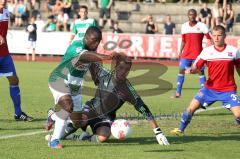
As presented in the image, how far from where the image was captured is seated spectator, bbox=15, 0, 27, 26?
36.8 metres

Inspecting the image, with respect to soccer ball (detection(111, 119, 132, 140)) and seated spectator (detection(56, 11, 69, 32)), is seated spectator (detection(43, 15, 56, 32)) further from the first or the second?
soccer ball (detection(111, 119, 132, 140))

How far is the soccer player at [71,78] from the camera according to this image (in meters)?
10.2

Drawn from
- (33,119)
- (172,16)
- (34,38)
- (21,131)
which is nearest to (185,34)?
(33,119)

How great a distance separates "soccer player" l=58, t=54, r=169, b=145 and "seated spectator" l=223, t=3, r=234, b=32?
74.4 feet

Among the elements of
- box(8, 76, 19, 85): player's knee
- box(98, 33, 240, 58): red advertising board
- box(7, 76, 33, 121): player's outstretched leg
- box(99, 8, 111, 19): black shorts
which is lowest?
box(98, 33, 240, 58): red advertising board

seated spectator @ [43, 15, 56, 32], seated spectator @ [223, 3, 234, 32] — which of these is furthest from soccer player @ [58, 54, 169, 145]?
seated spectator @ [43, 15, 56, 32]

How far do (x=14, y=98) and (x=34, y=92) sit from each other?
5406mm

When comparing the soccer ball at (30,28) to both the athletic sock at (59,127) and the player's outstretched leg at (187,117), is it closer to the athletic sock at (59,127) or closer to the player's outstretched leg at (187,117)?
the player's outstretched leg at (187,117)

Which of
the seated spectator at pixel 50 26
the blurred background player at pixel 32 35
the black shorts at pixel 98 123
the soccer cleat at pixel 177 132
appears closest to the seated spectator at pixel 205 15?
the seated spectator at pixel 50 26

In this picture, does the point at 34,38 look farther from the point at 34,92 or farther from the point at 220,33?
the point at 220,33

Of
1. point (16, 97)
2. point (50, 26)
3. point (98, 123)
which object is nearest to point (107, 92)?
point (98, 123)

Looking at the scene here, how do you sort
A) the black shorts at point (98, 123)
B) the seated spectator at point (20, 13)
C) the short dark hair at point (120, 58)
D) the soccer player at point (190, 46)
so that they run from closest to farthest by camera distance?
1. the short dark hair at point (120, 58)
2. the black shorts at point (98, 123)
3. the soccer player at point (190, 46)
4. the seated spectator at point (20, 13)

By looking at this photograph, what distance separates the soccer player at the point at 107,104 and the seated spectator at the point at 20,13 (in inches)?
1019

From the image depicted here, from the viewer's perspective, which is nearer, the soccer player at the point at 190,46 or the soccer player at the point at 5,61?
the soccer player at the point at 5,61
